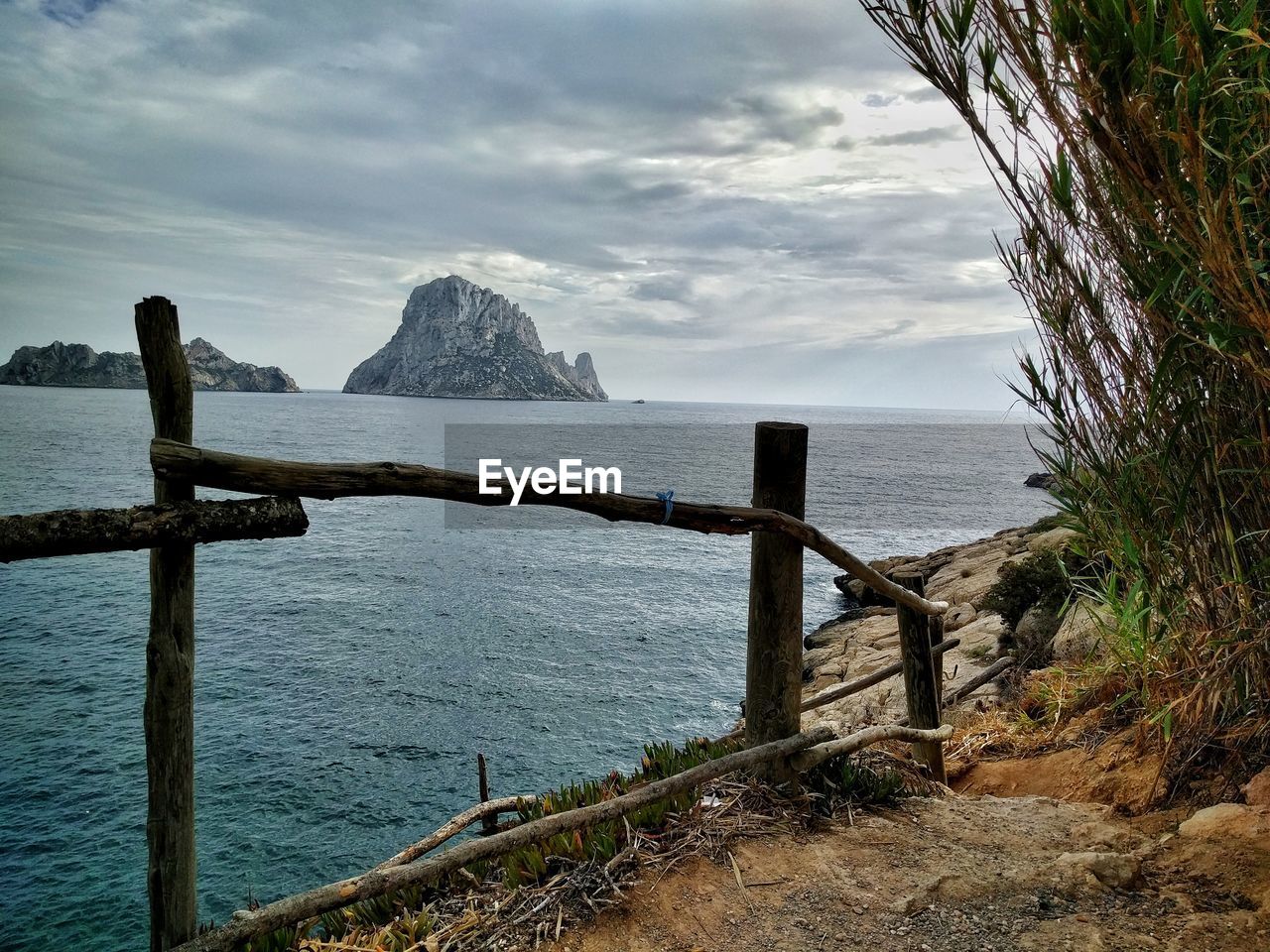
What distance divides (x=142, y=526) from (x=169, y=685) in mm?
749

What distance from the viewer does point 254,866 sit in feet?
34.4

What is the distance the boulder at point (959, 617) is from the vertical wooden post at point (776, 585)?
12.2 meters

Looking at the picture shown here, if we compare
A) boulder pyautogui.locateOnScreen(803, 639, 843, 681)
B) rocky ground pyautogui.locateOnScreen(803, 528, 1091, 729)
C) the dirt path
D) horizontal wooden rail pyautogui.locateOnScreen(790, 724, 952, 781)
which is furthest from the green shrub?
the dirt path

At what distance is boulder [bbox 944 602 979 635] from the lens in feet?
50.6

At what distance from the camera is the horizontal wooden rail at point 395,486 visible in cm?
290

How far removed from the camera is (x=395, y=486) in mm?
3223

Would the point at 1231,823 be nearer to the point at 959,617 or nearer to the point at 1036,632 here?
the point at 1036,632

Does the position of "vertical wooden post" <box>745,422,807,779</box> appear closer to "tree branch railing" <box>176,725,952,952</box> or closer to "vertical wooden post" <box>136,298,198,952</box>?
"tree branch railing" <box>176,725,952,952</box>

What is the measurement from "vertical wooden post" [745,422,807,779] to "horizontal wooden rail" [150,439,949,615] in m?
0.15

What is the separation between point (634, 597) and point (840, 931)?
73.2ft

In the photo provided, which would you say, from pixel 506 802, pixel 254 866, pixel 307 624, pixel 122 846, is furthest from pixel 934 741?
pixel 307 624

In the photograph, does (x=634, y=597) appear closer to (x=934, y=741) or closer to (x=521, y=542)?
(x=521, y=542)

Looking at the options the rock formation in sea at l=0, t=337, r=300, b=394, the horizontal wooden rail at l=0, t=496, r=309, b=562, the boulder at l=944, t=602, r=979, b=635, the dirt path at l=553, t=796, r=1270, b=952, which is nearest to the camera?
the horizontal wooden rail at l=0, t=496, r=309, b=562

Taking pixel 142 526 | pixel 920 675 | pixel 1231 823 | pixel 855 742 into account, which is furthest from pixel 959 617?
pixel 142 526
